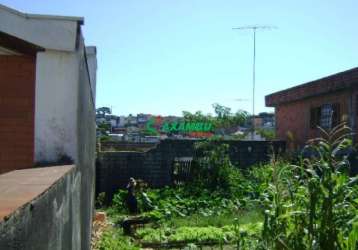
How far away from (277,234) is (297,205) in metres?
0.26

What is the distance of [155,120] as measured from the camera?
220 ft

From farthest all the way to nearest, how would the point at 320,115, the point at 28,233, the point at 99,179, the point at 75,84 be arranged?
the point at 320,115 < the point at 99,179 < the point at 75,84 < the point at 28,233

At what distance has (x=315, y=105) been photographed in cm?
2244

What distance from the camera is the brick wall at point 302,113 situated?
19531 millimetres

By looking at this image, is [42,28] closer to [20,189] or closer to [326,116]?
[20,189]

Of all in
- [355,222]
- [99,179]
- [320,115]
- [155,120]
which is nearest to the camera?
[355,222]

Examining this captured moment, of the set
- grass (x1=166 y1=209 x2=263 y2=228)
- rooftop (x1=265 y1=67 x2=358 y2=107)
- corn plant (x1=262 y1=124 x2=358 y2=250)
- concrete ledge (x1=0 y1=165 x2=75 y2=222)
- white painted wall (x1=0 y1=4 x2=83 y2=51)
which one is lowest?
grass (x1=166 y1=209 x2=263 y2=228)

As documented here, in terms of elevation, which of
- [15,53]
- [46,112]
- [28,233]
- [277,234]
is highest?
[15,53]

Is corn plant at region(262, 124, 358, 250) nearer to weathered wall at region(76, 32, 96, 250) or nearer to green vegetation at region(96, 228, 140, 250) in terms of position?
weathered wall at region(76, 32, 96, 250)

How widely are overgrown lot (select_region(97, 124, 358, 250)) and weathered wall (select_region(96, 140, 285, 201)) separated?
0.93 metres

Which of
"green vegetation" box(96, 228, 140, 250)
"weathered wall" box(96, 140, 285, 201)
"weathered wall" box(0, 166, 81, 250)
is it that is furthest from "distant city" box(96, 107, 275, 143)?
"weathered wall" box(0, 166, 81, 250)

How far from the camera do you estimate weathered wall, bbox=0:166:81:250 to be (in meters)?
1.85

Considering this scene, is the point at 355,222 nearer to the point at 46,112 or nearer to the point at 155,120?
the point at 46,112

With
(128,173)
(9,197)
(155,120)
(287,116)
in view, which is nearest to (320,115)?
(287,116)
